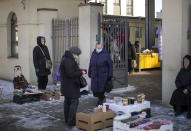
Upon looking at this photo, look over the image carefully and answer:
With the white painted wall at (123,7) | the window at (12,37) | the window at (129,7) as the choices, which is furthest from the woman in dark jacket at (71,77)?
the window at (129,7)

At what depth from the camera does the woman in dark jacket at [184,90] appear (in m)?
7.42

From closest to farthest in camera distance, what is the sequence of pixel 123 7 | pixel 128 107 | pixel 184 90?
1. pixel 128 107
2. pixel 184 90
3. pixel 123 7

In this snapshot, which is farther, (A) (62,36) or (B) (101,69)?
(A) (62,36)

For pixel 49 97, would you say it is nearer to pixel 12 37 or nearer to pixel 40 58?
pixel 40 58

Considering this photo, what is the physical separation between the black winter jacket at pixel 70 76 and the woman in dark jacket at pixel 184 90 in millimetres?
2499

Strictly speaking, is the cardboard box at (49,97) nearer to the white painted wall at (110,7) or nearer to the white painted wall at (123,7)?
the white painted wall at (110,7)

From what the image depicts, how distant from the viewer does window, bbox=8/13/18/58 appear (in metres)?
14.3

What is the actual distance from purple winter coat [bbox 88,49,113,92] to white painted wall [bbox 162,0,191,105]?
5.48ft

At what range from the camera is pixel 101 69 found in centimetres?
820

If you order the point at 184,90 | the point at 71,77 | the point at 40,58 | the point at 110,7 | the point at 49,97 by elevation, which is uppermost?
the point at 110,7

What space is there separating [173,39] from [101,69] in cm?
211

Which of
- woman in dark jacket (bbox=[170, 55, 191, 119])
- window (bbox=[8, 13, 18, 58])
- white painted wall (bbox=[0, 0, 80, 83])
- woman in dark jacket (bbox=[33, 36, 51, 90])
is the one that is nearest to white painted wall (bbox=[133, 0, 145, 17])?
white painted wall (bbox=[0, 0, 80, 83])

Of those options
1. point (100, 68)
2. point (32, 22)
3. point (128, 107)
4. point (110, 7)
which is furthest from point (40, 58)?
point (110, 7)

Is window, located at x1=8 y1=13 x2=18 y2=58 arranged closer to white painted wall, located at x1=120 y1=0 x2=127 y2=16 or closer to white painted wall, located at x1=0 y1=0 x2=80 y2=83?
white painted wall, located at x1=0 y1=0 x2=80 y2=83
